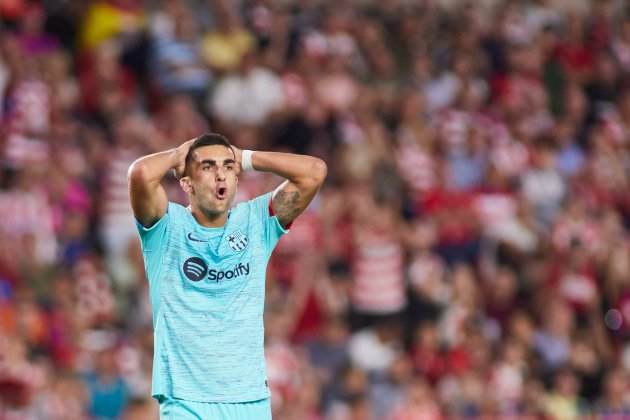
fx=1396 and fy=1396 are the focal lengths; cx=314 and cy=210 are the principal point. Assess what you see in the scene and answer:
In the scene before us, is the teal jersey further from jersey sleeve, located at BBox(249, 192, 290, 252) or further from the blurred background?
the blurred background

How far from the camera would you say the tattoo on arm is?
→ 273 inches

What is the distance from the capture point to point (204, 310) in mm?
6555

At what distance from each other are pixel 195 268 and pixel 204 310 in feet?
0.68

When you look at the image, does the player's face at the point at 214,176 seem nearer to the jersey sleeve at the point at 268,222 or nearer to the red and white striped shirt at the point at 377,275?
the jersey sleeve at the point at 268,222

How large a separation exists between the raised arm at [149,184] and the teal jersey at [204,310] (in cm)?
6

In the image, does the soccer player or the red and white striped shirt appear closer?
the soccer player

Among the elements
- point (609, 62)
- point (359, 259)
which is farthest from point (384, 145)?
point (609, 62)

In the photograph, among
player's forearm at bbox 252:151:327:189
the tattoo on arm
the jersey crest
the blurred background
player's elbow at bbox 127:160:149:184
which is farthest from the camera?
the blurred background

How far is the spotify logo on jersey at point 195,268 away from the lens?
21.6ft

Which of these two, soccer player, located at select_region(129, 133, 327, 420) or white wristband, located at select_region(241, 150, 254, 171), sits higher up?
white wristband, located at select_region(241, 150, 254, 171)

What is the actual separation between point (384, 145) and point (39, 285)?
4.55 meters

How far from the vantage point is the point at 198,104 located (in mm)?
14664

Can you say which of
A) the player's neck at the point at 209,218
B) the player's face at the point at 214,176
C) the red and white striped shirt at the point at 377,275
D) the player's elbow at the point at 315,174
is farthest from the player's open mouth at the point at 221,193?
the red and white striped shirt at the point at 377,275

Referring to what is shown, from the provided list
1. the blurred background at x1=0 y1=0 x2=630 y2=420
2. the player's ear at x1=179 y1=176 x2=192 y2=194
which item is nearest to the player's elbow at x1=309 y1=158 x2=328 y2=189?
the player's ear at x1=179 y1=176 x2=192 y2=194
